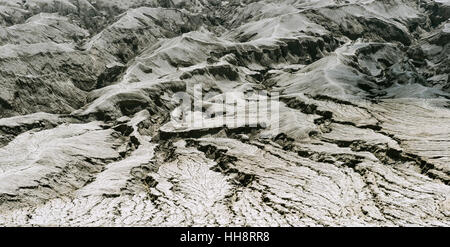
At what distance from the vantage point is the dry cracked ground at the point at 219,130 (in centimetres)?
3170

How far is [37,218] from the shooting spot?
3158 centimetres

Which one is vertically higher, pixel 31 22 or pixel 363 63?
pixel 31 22

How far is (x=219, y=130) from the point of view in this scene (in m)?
49.0

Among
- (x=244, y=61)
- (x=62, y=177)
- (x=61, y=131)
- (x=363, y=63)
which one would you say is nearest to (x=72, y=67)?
(x=61, y=131)

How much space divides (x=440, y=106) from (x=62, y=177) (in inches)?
1530

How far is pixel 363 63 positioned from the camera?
7688 centimetres

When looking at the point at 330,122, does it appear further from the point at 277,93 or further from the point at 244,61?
the point at 244,61

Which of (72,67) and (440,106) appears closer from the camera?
(440,106)

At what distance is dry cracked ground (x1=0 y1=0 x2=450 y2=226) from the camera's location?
Result: 31.7 meters

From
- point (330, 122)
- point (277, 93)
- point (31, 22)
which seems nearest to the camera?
point (330, 122)

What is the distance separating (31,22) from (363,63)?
210 ft
